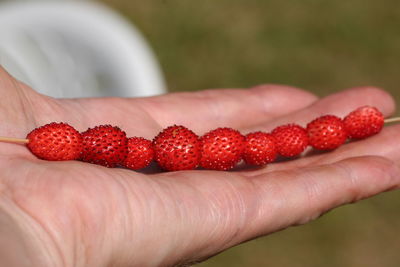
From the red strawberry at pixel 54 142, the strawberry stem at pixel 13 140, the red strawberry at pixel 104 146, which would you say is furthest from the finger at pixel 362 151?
the strawberry stem at pixel 13 140

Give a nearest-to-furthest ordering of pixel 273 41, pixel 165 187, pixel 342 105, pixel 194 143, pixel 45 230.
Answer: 1. pixel 45 230
2. pixel 165 187
3. pixel 194 143
4. pixel 342 105
5. pixel 273 41

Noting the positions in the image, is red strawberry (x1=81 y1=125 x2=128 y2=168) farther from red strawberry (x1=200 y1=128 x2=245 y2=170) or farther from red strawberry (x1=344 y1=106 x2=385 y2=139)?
red strawberry (x1=344 y1=106 x2=385 y2=139)

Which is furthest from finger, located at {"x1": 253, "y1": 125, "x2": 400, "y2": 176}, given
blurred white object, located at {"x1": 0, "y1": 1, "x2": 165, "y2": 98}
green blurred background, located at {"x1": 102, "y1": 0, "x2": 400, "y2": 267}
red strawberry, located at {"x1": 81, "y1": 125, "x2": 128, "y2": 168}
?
green blurred background, located at {"x1": 102, "y1": 0, "x2": 400, "y2": 267}

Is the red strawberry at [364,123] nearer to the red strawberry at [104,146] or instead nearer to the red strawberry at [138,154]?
the red strawberry at [138,154]

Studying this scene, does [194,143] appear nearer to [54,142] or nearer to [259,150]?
[259,150]

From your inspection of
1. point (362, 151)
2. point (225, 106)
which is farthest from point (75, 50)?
point (362, 151)
